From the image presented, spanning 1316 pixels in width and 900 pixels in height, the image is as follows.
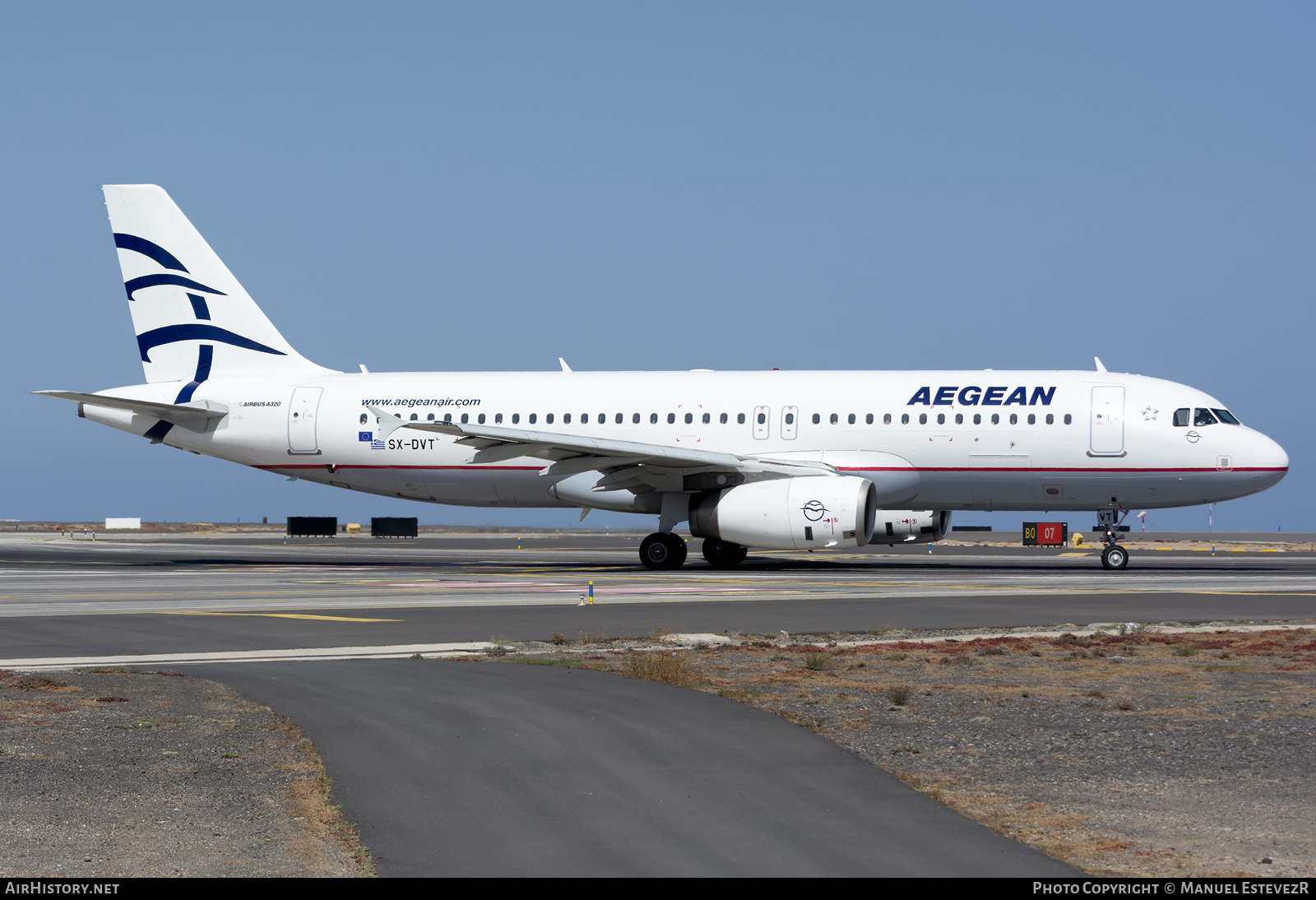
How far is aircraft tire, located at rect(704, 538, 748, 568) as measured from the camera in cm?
3228

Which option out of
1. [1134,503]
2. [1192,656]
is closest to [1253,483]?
[1134,503]

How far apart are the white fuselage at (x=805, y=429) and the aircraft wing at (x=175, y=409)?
0.85 feet

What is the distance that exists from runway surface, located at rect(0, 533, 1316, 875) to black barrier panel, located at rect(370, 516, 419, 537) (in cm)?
2795

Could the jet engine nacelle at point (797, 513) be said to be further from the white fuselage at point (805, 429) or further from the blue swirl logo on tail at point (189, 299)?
the blue swirl logo on tail at point (189, 299)

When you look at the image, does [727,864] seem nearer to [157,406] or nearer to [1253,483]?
[1253,483]

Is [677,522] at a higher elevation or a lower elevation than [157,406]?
lower

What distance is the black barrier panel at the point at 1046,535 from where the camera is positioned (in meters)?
53.2

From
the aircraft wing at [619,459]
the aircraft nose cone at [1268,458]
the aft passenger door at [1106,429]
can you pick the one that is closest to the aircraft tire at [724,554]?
the aircraft wing at [619,459]

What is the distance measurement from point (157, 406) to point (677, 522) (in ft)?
47.6

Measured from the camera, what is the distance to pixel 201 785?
773 centimetres

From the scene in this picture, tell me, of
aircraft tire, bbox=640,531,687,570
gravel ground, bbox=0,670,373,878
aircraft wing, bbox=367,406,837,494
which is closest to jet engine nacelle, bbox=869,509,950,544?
aircraft wing, bbox=367,406,837,494

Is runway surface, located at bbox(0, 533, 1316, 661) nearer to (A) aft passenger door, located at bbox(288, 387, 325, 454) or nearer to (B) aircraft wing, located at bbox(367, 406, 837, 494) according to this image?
(B) aircraft wing, located at bbox(367, 406, 837, 494)

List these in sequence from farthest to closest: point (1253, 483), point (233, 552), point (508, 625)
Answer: point (233, 552) < point (1253, 483) < point (508, 625)

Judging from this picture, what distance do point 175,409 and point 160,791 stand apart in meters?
28.8
